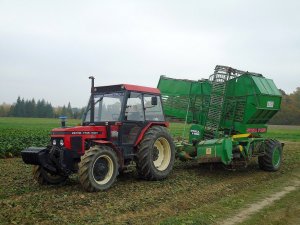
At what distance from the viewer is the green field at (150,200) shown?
6.24m

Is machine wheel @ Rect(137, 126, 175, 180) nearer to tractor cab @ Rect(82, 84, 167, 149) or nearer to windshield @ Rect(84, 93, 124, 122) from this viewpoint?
tractor cab @ Rect(82, 84, 167, 149)

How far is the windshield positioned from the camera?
915cm

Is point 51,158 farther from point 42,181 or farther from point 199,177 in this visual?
point 199,177

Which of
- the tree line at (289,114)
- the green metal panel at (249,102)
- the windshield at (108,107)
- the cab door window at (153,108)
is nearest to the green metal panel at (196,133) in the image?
the green metal panel at (249,102)

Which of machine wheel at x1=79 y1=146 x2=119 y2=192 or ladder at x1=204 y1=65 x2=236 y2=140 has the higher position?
ladder at x1=204 y1=65 x2=236 y2=140

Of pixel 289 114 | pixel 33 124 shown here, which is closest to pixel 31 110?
pixel 33 124

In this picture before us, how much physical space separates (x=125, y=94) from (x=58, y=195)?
9.56 ft

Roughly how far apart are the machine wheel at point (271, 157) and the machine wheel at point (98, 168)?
565cm

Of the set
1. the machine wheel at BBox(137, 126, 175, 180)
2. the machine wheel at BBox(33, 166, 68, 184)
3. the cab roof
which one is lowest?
the machine wheel at BBox(33, 166, 68, 184)

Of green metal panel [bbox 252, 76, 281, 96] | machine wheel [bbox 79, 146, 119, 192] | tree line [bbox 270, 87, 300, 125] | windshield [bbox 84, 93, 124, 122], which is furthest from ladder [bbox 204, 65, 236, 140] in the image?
tree line [bbox 270, 87, 300, 125]

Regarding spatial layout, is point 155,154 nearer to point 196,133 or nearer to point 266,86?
point 196,133

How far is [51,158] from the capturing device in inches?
323

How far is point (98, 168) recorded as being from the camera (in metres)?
8.09

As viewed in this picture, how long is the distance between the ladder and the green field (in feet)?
5.45
